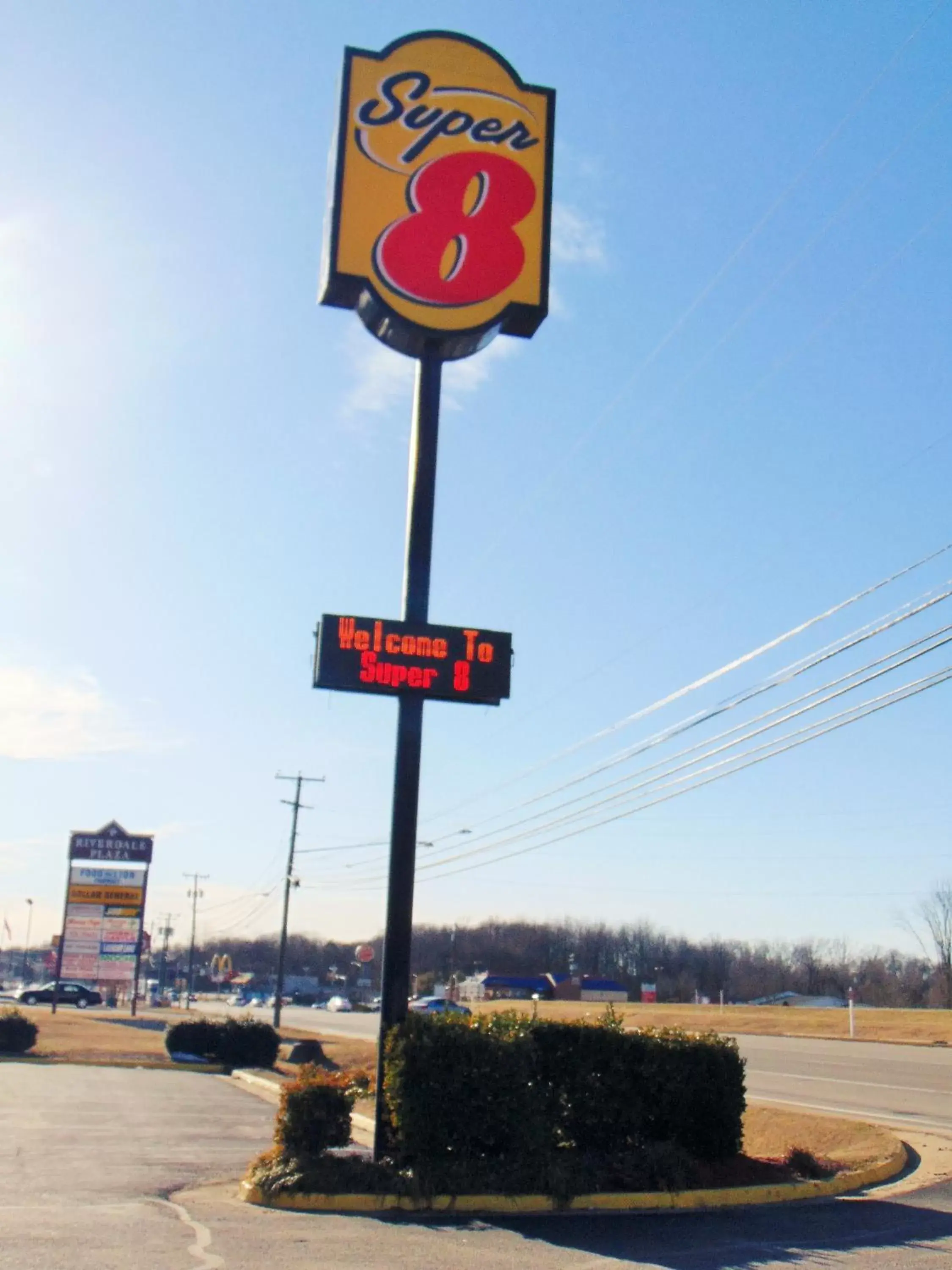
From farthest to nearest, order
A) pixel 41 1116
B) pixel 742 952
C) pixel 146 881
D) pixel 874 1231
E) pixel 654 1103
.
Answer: pixel 742 952
pixel 146 881
pixel 41 1116
pixel 654 1103
pixel 874 1231

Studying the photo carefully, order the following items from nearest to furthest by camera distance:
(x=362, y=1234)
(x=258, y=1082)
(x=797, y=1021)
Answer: (x=362, y=1234) < (x=258, y=1082) < (x=797, y=1021)

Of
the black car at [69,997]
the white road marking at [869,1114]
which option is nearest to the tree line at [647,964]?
the black car at [69,997]

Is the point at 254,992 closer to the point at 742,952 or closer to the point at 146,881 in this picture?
the point at 742,952

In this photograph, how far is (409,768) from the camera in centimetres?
1370

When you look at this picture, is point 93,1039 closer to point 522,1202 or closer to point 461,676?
point 461,676

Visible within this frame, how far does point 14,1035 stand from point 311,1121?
24.0m

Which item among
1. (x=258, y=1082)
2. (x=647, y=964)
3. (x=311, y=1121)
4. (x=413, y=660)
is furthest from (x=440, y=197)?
(x=647, y=964)

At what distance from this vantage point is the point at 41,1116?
17.8 meters

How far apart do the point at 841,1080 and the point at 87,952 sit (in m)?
41.8

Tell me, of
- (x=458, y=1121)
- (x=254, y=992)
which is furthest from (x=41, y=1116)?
(x=254, y=992)

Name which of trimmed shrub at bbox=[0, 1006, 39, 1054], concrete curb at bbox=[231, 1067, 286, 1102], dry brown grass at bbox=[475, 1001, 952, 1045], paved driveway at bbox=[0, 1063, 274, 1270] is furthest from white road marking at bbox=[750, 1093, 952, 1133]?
trimmed shrub at bbox=[0, 1006, 39, 1054]

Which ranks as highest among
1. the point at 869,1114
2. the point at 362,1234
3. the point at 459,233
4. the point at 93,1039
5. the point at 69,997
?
the point at 459,233

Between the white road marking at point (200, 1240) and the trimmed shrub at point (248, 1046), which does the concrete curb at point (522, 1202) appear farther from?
the trimmed shrub at point (248, 1046)

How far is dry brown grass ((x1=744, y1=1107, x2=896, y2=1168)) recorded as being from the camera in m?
13.8
